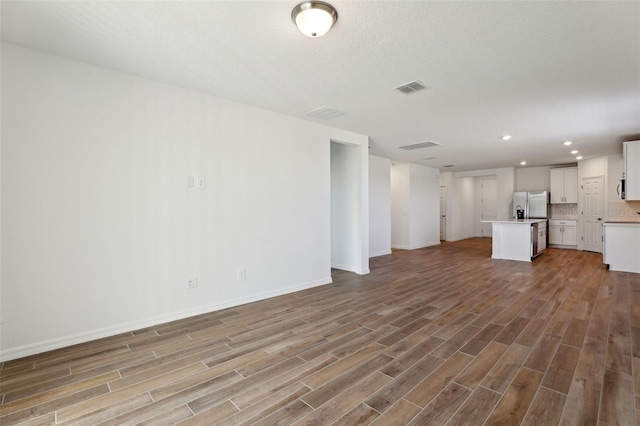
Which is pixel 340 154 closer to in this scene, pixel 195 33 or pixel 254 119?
pixel 254 119

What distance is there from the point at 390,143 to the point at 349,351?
4594 millimetres

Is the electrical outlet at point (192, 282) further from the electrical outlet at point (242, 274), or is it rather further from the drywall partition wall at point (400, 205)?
the drywall partition wall at point (400, 205)

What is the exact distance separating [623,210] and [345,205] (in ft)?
22.9

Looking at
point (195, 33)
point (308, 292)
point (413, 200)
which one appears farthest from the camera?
point (413, 200)

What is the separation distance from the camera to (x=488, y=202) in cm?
1138

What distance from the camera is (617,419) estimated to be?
5.43 feet

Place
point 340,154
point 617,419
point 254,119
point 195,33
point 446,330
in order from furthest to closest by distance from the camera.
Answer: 1. point 340,154
2. point 254,119
3. point 446,330
4. point 195,33
5. point 617,419

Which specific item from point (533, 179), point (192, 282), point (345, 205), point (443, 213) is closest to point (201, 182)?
point (192, 282)

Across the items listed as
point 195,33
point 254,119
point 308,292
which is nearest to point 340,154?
point 254,119

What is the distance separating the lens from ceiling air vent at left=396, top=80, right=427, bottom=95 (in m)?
3.14

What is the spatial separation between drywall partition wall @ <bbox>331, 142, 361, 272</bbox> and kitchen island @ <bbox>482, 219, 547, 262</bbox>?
3.58 metres

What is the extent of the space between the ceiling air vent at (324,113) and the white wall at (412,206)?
16.5 ft

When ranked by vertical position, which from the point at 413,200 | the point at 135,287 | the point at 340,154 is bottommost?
the point at 135,287

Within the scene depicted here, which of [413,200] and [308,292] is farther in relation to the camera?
[413,200]
